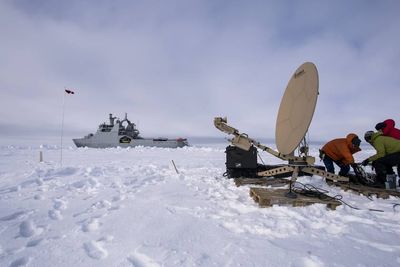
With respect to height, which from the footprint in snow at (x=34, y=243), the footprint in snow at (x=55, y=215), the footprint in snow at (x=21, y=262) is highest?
the footprint in snow at (x=55, y=215)

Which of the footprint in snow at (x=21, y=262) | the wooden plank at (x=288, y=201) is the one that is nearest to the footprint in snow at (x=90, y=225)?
the footprint in snow at (x=21, y=262)

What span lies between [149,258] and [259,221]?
5.90ft

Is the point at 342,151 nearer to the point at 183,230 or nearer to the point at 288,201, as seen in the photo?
the point at 288,201

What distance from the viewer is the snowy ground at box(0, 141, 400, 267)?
253 cm

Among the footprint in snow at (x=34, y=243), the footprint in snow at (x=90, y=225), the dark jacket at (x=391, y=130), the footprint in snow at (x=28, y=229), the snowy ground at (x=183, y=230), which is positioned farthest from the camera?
the dark jacket at (x=391, y=130)

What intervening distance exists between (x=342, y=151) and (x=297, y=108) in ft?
9.05

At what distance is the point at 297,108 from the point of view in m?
4.98

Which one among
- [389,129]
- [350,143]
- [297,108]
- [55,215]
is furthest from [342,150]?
[55,215]

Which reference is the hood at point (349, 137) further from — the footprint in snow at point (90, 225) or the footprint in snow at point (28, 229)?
the footprint in snow at point (28, 229)

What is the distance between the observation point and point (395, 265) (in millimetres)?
2432

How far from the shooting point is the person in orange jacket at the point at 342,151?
6.53 meters

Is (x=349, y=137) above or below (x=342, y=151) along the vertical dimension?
above

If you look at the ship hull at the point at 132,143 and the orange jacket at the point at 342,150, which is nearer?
the orange jacket at the point at 342,150

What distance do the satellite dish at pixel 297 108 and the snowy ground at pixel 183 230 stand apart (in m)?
1.32
